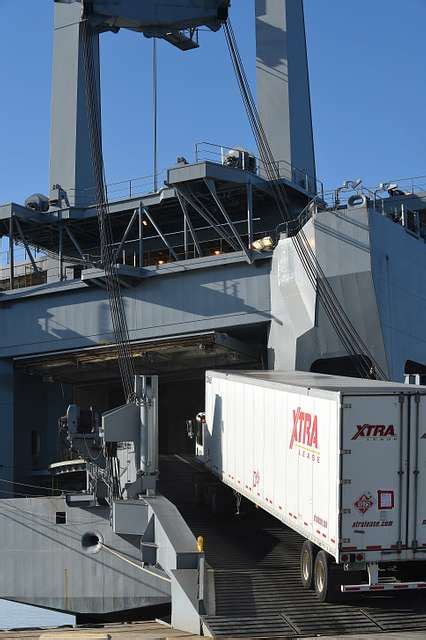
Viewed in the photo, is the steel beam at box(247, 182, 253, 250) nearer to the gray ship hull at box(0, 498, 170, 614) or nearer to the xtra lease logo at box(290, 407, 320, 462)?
the gray ship hull at box(0, 498, 170, 614)

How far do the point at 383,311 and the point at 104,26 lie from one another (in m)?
16.2

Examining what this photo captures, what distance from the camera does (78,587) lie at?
78.9 ft

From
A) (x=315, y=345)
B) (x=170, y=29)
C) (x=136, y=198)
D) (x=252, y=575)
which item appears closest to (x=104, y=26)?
(x=170, y=29)

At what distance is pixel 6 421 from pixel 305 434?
23.2 m

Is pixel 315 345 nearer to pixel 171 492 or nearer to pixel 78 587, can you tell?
pixel 171 492

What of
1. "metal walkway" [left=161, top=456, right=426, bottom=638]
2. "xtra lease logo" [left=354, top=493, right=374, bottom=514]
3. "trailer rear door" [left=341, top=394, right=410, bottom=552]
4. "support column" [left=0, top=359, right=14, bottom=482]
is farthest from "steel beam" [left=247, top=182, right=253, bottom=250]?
"xtra lease logo" [left=354, top=493, right=374, bottom=514]

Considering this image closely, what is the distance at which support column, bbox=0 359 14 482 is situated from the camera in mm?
34781

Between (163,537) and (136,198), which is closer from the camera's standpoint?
(163,537)

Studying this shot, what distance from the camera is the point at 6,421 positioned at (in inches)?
1398

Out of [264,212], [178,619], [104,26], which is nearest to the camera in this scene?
[178,619]

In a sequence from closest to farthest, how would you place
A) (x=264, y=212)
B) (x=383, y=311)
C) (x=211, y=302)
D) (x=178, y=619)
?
(x=178, y=619)
(x=383, y=311)
(x=211, y=302)
(x=264, y=212)

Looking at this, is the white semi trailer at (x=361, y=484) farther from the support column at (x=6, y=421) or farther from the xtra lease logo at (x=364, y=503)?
→ the support column at (x=6, y=421)

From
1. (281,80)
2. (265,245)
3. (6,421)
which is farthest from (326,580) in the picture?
(281,80)

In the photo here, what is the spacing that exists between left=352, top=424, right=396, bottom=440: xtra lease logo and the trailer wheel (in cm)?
286
